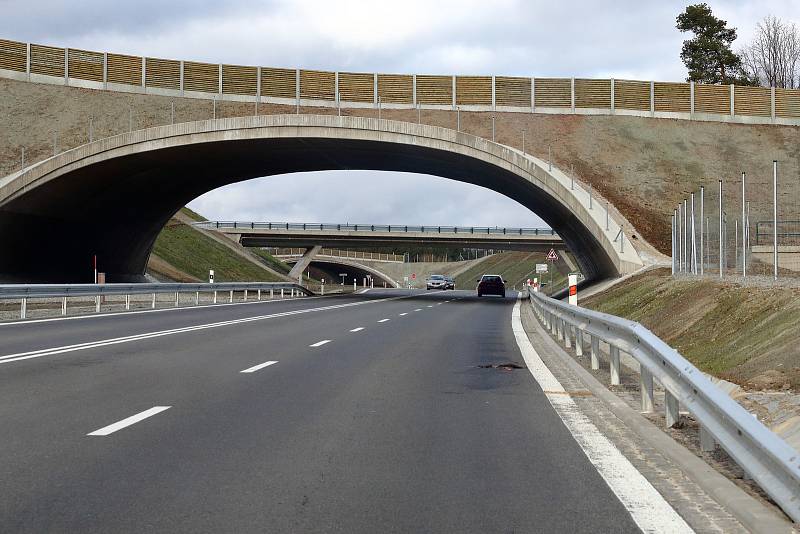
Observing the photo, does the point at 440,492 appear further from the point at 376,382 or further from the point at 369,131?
the point at 369,131

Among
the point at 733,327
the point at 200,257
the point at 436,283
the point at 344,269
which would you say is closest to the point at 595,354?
the point at 733,327

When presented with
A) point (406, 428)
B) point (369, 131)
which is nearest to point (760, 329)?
point (406, 428)

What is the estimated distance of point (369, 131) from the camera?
43.6 meters

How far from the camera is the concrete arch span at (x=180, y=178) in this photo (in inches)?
1565

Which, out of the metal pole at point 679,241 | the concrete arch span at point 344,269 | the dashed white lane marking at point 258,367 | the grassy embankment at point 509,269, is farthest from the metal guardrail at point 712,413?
the concrete arch span at point 344,269

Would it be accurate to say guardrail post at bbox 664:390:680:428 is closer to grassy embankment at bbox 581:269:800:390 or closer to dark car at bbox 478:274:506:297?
grassy embankment at bbox 581:269:800:390

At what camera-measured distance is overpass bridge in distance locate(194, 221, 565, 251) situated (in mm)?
84875

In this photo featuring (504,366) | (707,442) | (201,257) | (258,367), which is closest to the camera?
(707,442)

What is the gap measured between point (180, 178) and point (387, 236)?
131ft

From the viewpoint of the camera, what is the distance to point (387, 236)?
86.8 m

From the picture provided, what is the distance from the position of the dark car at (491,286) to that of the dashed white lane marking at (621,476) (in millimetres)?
50822

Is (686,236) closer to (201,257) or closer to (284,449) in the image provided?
(284,449)

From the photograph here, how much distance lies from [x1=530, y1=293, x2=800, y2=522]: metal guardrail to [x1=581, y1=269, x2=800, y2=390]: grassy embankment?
109 centimetres

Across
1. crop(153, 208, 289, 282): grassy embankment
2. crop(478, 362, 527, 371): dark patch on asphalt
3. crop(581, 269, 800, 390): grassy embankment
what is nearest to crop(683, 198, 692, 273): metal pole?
crop(581, 269, 800, 390): grassy embankment
